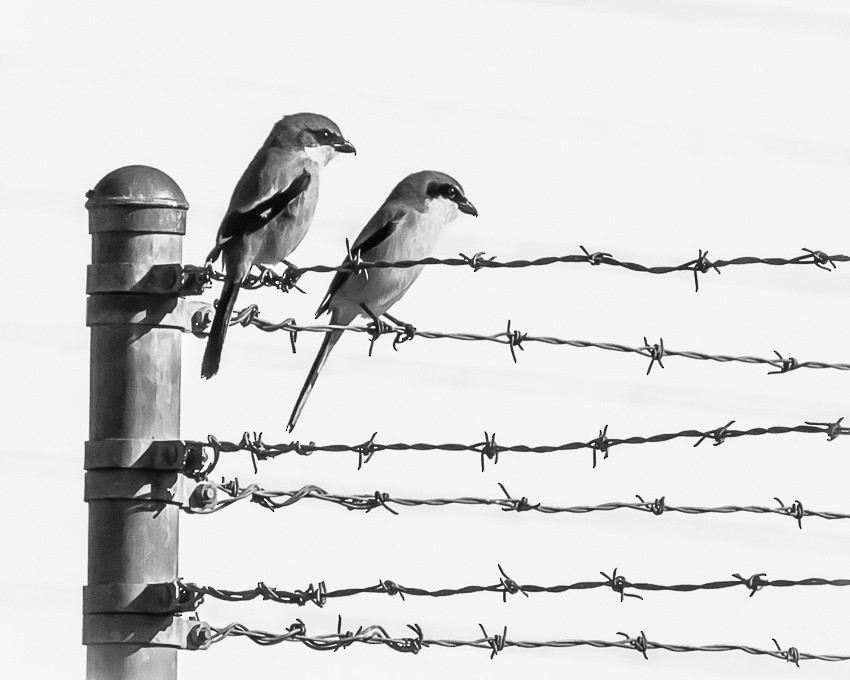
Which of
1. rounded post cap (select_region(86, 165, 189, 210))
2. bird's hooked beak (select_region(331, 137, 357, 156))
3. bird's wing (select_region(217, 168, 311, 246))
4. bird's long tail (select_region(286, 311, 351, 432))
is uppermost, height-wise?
bird's hooked beak (select_region(331, 137, 357, 156))

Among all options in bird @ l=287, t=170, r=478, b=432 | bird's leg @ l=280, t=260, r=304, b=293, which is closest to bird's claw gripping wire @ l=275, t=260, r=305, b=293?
bird's leg @ l=280, t=260, r=304, b=293

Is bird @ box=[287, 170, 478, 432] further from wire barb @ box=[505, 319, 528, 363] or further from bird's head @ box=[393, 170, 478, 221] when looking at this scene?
wire barb @ box=[505, 319, 528, 363]

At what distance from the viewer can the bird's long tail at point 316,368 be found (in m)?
5.98

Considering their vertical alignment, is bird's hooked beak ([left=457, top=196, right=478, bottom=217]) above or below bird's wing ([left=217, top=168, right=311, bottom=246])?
above

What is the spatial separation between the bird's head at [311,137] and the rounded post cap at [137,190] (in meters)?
2.65

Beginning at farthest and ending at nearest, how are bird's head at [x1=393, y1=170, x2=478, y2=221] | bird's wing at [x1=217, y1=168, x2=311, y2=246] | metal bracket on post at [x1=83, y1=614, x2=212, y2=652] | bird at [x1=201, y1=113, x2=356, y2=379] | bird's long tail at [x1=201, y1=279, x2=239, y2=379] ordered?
bird's head at [x1=393, y1=170, x2=478, y2=221] < bird at [x1=201, y1=113, x2=356, y2=379] < bird's wing at [x1=217, y1=168, x2=311, y2=246] < bird's long tail at [x1=201, y1=279, x2=239, y2=379] < metal bracket on post at [x1=83, y1=614, x2=212, y2=652]

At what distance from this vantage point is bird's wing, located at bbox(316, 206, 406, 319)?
637 centimetres

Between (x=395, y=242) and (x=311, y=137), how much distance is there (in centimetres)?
61

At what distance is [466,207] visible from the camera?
6.67 metres

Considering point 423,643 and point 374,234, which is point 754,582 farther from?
point 374,234

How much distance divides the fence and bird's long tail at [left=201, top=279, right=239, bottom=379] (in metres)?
0.38

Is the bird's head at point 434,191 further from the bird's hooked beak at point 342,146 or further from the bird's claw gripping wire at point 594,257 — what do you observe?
the bird's claw gripping wire at point 594,257

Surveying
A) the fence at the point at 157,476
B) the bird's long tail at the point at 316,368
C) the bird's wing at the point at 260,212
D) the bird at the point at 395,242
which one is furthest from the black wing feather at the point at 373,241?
the fence at the point at 157,476

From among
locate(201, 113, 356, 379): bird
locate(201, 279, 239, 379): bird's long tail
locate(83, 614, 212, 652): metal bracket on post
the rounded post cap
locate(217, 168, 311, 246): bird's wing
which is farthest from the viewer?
locate(201, 113, 356, 379): bird
